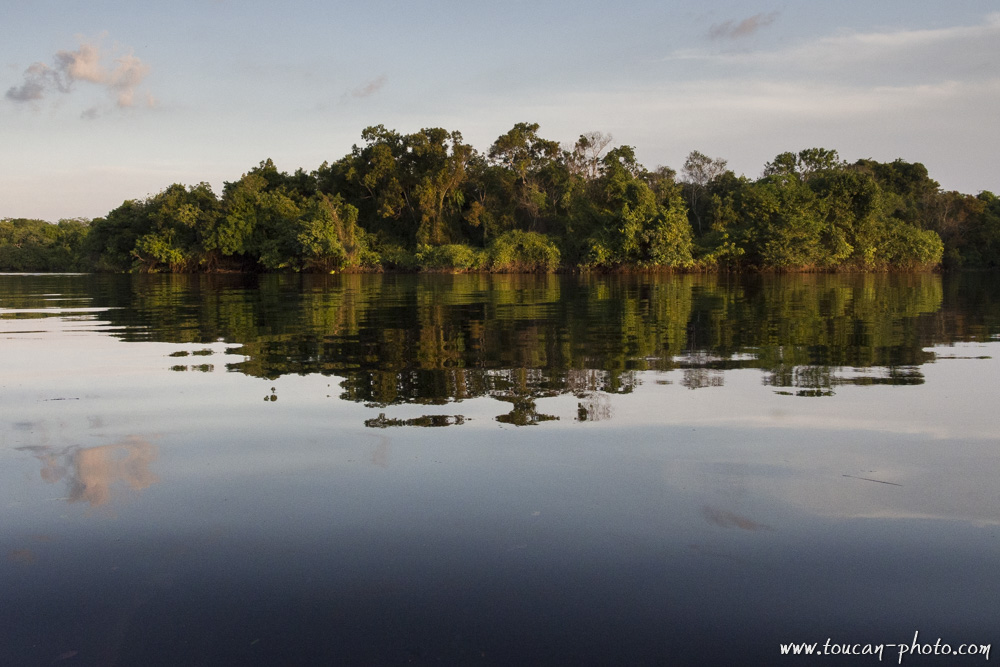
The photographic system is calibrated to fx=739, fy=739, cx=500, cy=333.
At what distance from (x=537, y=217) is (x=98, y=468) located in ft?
203

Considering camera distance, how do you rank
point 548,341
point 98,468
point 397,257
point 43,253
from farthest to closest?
point 43,253 → point 397,257 → point 548,341 → point 98,468

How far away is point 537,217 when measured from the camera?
2581 inches

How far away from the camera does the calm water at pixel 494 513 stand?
301 centimetres

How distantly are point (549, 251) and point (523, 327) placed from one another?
1776 inches

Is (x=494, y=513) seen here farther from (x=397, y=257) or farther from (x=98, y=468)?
(x=397, y=257)

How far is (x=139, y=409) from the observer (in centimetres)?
718

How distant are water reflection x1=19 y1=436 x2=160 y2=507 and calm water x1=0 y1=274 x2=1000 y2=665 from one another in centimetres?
3

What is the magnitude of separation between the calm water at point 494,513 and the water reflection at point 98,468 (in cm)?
3

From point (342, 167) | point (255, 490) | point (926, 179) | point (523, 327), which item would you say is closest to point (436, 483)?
point (255, 490)

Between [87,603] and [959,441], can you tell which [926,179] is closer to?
[959,441]

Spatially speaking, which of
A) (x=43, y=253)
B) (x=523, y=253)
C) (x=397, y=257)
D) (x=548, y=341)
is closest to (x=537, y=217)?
(x=523, y=253)

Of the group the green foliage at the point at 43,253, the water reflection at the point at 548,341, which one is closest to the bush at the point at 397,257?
the green foliage at the point at 43,253

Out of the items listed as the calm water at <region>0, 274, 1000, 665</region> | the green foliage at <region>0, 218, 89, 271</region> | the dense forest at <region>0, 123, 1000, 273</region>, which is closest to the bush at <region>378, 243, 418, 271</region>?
the dense forest at <region>0, 123, 1000, 273</region>

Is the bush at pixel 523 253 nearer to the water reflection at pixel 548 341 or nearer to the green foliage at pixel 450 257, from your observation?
the green foliage at pixel 450 257
